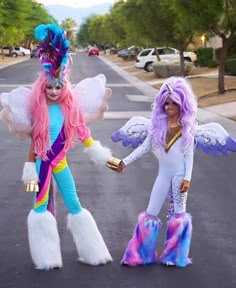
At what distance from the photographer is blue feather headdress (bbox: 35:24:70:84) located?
5.36 metres

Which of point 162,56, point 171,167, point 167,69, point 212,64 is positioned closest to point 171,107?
point 171,167

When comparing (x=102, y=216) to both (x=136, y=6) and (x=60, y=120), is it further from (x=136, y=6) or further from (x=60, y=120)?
(x=136, y=6)

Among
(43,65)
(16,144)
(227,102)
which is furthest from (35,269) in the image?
(227,102)

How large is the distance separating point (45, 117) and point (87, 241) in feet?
3.76

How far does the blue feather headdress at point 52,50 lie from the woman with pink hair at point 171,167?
2.90ft

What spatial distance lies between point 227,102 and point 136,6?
17208mm

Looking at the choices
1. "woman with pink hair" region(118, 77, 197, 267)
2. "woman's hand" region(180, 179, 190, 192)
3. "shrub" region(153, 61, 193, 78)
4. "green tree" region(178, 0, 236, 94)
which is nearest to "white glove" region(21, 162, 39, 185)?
"woman with pink hair" region(118, 77, 197, 267)

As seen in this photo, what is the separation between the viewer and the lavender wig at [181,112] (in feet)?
17.6

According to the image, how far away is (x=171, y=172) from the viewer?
5.47 metres

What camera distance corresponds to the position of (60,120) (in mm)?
5438

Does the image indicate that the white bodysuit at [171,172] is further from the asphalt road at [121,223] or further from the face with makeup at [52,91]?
the face with makeup at [52,91]

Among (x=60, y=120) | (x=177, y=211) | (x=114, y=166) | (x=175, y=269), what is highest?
(x=60, y=120)

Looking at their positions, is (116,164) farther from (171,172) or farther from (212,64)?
(212,64)

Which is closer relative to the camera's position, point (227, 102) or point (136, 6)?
point (227, 102)
